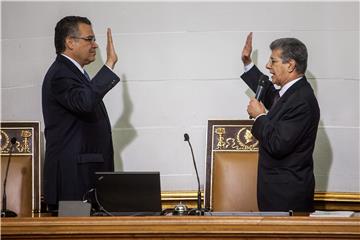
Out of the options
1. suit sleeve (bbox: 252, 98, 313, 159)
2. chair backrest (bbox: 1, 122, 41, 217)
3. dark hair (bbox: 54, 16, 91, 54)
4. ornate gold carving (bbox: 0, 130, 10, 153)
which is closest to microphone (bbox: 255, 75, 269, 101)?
suit sleeve (bbox: 252, 98, 313, 159)

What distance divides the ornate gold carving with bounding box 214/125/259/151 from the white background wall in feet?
0.71

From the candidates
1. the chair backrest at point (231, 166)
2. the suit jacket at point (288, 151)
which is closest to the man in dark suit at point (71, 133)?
the chair backrest at point (231, 166)

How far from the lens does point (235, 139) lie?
12.1 feet

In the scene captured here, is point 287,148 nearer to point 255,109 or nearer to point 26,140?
point 255,109

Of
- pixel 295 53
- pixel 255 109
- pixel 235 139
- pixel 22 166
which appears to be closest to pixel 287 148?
pixel 255 109

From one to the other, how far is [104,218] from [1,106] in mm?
2080

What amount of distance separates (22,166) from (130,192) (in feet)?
3.99

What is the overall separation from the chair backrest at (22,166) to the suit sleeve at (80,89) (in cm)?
51

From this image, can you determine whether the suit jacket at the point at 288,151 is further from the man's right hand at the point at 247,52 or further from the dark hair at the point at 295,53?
the man's right hand at the point at 247,52

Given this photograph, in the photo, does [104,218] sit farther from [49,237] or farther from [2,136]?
[2,136]

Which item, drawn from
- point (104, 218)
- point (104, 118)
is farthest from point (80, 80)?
point (104, 218)

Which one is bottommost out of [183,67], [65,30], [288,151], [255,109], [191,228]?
[191,228]

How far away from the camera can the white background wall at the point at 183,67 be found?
3.86 m

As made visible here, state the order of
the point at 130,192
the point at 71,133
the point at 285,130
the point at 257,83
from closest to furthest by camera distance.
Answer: the point at 130,192, the point at 285,130, the point at 71,133, the point at 257,83
